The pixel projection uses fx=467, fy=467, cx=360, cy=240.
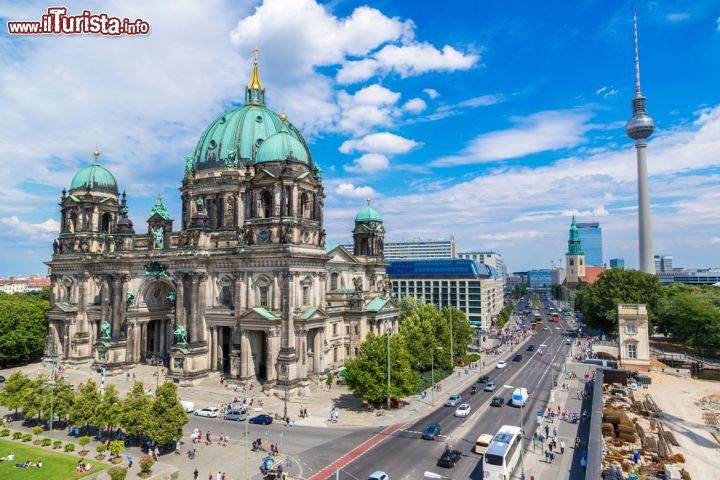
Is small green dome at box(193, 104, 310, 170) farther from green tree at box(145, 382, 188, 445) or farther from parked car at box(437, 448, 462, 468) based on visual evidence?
parked car at box(437, 448, 462, 468)

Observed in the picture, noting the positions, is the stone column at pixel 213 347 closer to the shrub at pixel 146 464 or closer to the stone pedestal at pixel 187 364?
the stone pedestal at pixel 187 364

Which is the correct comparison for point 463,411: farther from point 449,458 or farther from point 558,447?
point 449,458

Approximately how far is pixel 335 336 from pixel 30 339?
59.5 metres

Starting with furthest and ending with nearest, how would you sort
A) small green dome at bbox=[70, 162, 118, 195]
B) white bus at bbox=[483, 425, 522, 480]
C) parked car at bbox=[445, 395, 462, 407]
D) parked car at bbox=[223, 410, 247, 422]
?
small green dome at bbox=[70, 162, 118, 195] → parked car at bbox=[445, 395, 462, 407] → parked car at bbox=[223, 410, 247, 422] → white bus at bbox=[483, 425, 522, 480]

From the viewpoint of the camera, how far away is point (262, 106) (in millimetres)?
90875

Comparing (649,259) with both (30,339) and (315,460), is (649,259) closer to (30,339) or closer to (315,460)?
(315,460)

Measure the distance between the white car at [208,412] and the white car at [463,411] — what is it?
3043cm

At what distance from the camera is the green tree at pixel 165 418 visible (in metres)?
44.1

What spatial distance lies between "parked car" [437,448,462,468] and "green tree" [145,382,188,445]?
25.1 m

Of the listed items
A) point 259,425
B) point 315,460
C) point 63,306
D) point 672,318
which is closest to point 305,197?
point 259,425

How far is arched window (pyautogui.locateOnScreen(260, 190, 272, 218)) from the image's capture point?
71500 millimetres

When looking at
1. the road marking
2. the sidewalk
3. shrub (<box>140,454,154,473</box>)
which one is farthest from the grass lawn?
the sidewalk

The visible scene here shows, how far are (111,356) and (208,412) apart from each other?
107ft

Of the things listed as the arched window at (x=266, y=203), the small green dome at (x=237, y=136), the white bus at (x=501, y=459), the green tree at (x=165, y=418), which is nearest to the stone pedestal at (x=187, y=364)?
the arched window at (x=266, y=203)
